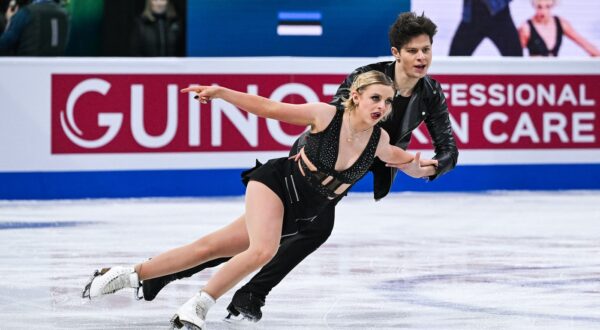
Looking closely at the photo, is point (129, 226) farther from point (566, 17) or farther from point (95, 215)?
point (566, 17)

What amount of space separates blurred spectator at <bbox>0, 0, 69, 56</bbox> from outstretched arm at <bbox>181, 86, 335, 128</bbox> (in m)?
6.49

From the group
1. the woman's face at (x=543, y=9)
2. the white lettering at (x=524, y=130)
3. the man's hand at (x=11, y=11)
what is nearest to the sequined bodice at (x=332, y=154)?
the white lettering at (x=524, y=130)

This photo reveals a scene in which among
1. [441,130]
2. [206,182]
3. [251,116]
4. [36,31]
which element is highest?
[36,31]

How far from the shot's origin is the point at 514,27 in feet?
42.2

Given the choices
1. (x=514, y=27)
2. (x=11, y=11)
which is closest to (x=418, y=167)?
(x=11, y=11)

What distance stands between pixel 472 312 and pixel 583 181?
6.11m

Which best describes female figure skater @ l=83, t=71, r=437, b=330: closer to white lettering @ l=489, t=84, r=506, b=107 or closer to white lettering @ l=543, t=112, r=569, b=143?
white lettering @ l=489, t=84, r=506, b=107

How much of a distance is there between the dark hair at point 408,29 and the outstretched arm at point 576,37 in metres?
8.86

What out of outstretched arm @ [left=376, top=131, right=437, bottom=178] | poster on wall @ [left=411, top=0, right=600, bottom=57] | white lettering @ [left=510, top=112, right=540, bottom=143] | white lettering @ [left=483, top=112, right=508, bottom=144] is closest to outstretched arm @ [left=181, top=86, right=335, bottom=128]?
outstretched arm @ [left=376, top=131, right=437, bottom=178]

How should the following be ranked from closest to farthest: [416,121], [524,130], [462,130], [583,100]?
[416,121] → [462,130] → [524,130] → [583,100]

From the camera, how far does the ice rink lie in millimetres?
4742

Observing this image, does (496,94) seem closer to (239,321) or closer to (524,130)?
(524,130)

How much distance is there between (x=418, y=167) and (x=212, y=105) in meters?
5.41

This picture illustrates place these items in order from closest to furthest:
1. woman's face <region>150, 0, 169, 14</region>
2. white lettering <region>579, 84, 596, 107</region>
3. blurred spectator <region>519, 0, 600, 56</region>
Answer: white lettering <region>579, 84, 596, 107</region> → woman's face <region>150, 0, 169, 14</region> → blurred spectator <region>519, 0, 600, 56</region>
